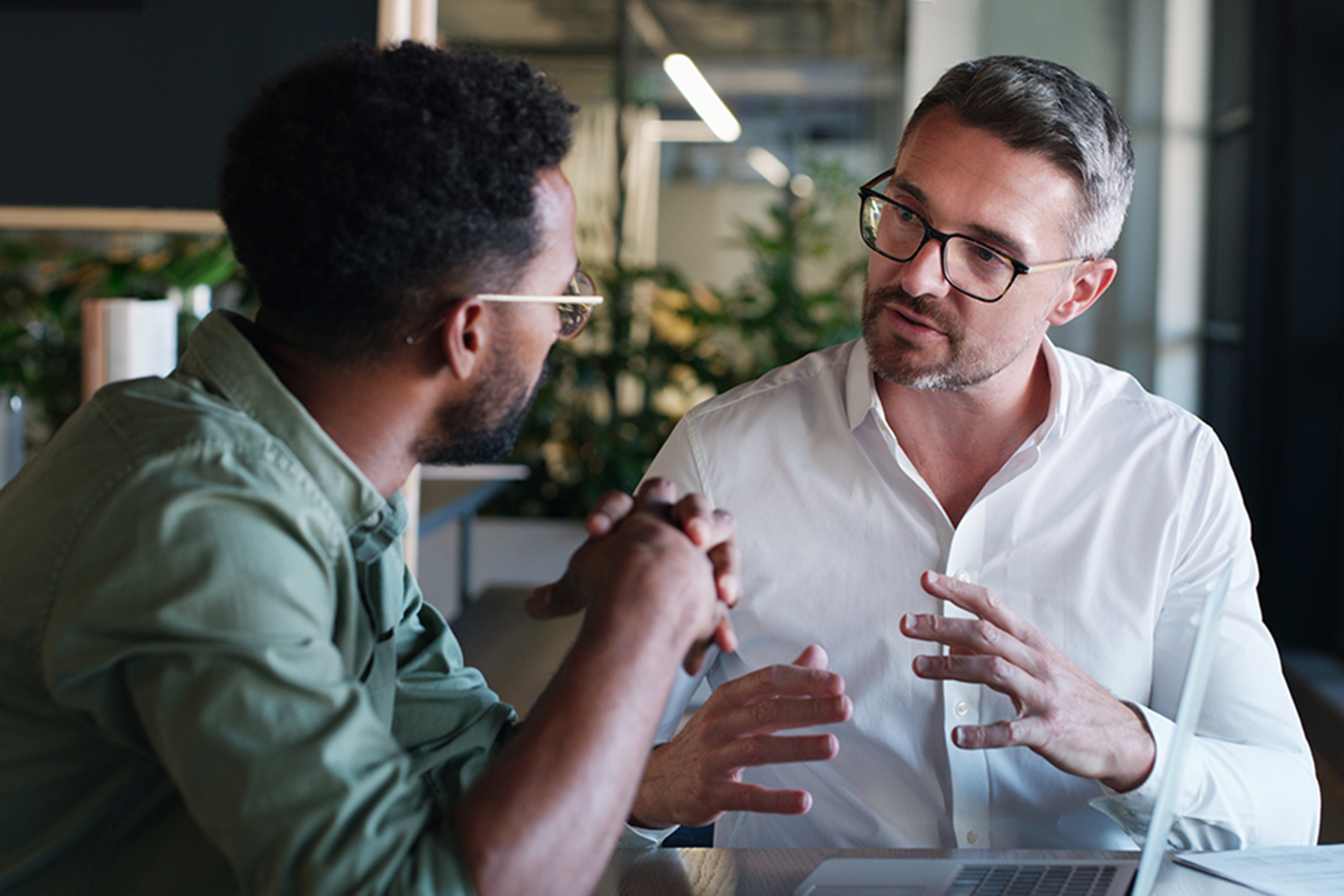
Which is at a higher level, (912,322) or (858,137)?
(858,137)

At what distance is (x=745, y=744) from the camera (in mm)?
1127

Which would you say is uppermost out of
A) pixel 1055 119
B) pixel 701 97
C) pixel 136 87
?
pixel 701 97

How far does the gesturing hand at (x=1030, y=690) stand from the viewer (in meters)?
1.07

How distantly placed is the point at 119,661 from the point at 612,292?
4479 millimetres

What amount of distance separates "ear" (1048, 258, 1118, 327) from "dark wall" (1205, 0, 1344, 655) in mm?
2549

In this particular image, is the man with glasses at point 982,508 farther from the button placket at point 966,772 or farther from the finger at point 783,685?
the finger at point 783,685

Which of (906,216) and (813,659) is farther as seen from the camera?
(906,216)

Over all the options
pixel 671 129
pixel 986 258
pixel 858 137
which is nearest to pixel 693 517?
pixel 986 258

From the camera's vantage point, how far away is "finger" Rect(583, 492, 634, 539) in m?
0.95

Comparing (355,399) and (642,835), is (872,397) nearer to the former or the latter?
(642,835)

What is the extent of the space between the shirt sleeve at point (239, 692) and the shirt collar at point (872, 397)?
0.88 m

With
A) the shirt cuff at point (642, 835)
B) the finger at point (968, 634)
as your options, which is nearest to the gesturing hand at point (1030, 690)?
the finger at point (968, 634)

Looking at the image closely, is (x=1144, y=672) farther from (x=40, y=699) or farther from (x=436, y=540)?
(x=436, y=540)

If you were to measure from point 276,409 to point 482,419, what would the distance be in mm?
170
